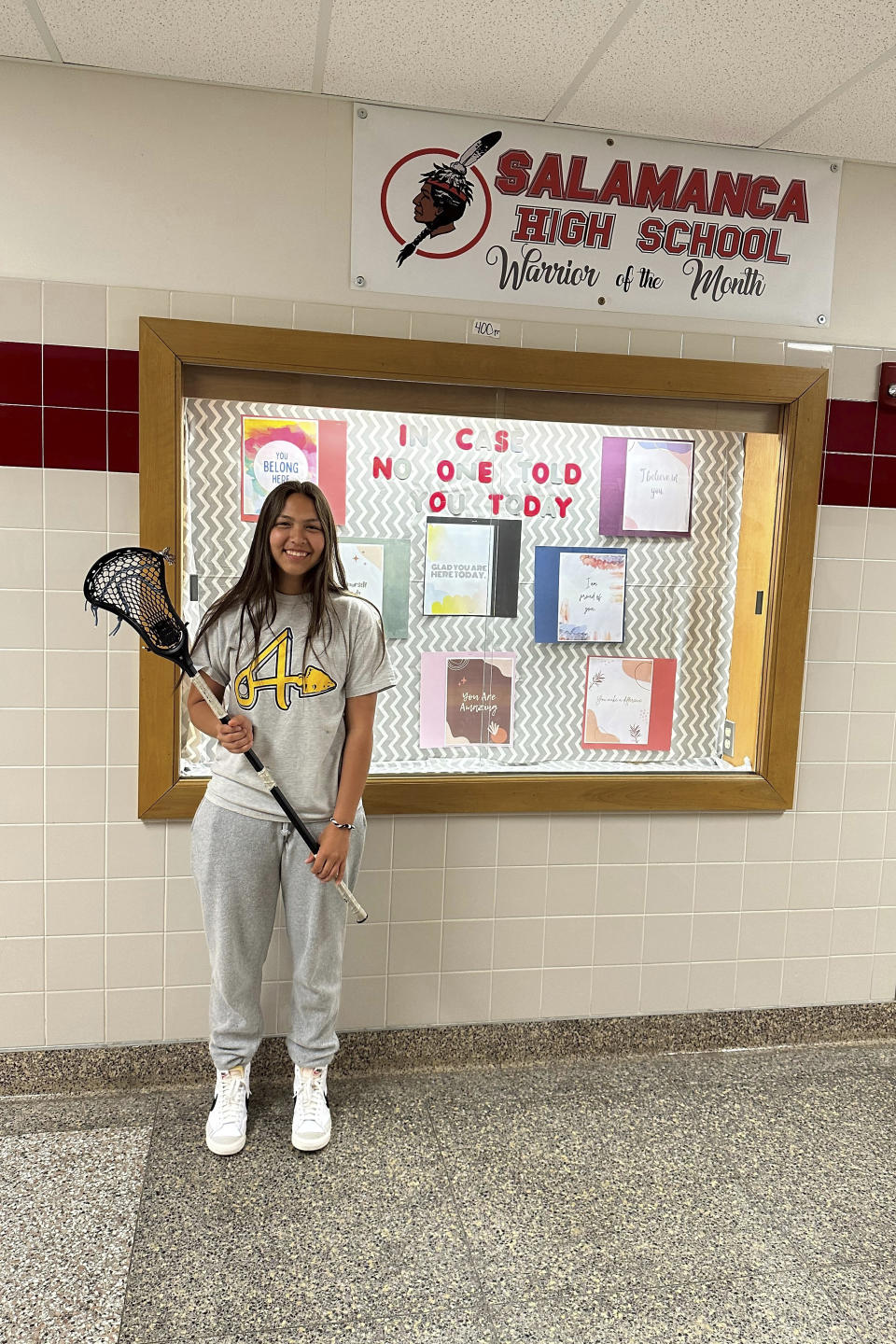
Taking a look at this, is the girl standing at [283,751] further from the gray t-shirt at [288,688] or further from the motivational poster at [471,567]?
the motivational poster at [471,567]

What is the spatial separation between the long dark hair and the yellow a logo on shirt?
0.03m

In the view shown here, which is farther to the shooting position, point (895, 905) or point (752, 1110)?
point (895, 905)

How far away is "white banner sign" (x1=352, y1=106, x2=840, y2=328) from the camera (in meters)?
2.73

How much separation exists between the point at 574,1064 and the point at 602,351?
2.26 metres

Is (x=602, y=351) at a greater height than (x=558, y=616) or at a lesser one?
greater

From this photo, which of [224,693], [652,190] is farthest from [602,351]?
[224,693]

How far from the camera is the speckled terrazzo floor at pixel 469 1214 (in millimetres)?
1967

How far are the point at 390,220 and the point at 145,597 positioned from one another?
1.31m

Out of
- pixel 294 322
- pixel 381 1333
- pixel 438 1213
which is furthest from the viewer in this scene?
pixel 294 322

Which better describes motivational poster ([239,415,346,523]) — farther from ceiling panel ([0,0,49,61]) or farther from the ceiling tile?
the ceiling tile

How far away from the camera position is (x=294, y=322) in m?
2.71

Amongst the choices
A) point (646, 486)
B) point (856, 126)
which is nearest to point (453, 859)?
point (646, 486)

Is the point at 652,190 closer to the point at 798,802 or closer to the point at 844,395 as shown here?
the point at 844,395

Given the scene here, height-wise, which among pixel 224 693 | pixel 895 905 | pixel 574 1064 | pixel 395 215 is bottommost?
pixel 574 1064
